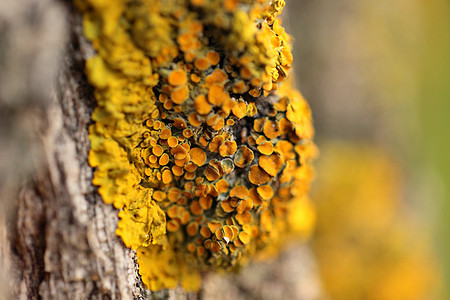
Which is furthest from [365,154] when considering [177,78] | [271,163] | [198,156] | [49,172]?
[49,172]

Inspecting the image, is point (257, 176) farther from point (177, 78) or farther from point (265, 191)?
point (177, 78)

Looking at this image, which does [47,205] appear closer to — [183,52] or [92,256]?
[92,256]

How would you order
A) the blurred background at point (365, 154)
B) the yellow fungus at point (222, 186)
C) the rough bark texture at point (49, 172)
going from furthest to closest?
the blurred background at point (365, 154)
the yellow fungus at point (222, 186)
the rough bark texture at point (49, 172)

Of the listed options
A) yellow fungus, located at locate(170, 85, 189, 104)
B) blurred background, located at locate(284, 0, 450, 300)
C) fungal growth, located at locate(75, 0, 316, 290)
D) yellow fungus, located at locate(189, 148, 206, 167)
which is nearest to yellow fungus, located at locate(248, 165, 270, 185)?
fungal growth, located at locate(75, 0, 316, 290)

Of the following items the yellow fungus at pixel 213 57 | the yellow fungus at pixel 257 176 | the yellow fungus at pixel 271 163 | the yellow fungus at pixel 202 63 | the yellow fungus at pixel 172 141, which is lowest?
the yellow fungus at pixel 172 141

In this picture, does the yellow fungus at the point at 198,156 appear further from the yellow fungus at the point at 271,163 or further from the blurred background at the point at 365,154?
the blurred background at the point at 365,154

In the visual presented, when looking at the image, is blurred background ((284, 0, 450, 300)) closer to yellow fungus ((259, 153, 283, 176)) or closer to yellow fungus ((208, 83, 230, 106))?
yellow fungus ((259, 153, 283, 176))

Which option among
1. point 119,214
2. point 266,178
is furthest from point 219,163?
point 119,214

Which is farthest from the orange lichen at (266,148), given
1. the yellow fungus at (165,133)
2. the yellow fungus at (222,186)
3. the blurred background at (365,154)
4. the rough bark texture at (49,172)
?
the blurred background at (365,154)
